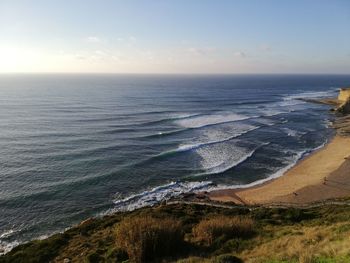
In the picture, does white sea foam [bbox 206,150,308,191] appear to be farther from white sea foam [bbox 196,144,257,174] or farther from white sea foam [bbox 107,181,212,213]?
white sea foam [bbox 196,144,257,174]

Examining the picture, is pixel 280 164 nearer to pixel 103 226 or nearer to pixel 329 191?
pixel 329 191

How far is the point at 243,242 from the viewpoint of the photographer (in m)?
16.1

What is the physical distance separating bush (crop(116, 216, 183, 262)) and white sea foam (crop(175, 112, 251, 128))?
1947 inches

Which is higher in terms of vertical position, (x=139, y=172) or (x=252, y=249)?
(x=252, y=249)

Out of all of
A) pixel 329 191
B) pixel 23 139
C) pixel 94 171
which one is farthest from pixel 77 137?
pixel 329 191

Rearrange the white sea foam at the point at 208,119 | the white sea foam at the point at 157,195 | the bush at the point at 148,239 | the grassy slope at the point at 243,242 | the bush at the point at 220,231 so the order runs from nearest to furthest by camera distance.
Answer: the grassy slope at the point at 243,242, the bush at the point at 148,239, the bush at the point at 220,231, the white sea foam at the point at 157,195, the white sea foam at the point at 208,119

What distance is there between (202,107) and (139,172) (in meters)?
58.0

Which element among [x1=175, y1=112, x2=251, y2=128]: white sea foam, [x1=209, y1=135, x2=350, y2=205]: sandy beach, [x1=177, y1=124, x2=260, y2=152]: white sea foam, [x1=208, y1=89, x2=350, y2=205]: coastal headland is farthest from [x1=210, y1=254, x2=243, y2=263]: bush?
[x1=175, y1=112, x2=251, y2=128]: white sea foam

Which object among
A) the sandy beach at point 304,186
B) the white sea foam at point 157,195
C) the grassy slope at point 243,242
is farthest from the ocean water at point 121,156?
the grassy slope at point 243,242

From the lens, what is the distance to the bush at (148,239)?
15.1 m

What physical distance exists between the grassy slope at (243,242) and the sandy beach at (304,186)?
18.9 ft

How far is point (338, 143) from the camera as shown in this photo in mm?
54250

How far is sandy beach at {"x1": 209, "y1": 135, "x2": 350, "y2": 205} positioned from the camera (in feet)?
106

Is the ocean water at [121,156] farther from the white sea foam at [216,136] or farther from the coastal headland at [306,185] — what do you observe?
the coastal headland at [306,185]
